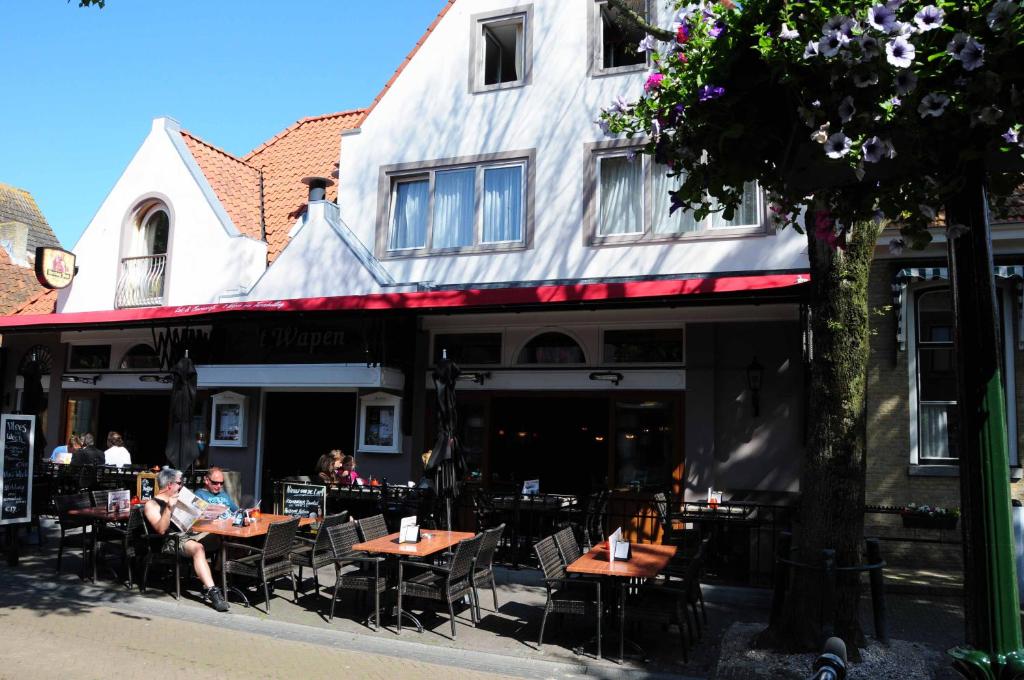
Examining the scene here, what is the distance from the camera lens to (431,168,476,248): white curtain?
14648 mm

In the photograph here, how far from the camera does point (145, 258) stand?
1716 cm

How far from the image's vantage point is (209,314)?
1390 centimetres

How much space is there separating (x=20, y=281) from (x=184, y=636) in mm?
21877

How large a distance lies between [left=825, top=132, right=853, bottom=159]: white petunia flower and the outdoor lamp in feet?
30.7

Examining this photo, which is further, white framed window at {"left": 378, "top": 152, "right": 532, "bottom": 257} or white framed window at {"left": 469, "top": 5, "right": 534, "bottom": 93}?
white framed window at {"left": 469, "top": 5, "right": 534, "bottom": 93}

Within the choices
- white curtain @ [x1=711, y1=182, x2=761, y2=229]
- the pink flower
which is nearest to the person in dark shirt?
white curtain @ [x1=711, y1=182, x2=761, y2=229]

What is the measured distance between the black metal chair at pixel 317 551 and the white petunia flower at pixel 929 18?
8207mm

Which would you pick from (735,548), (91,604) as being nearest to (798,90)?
(735,548)

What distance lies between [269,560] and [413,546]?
1965 millimetres

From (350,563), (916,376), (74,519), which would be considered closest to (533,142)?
(916,376)

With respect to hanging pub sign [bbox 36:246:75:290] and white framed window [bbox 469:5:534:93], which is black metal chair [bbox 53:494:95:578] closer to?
hanging pub sign [bbox 36:246:75:290]

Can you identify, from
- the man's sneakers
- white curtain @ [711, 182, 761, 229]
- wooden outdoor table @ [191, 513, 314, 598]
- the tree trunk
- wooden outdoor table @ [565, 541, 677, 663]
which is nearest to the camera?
the tree trunk

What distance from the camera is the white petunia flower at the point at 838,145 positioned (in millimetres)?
2859

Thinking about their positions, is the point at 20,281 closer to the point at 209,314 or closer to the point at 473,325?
the point at 209,314
